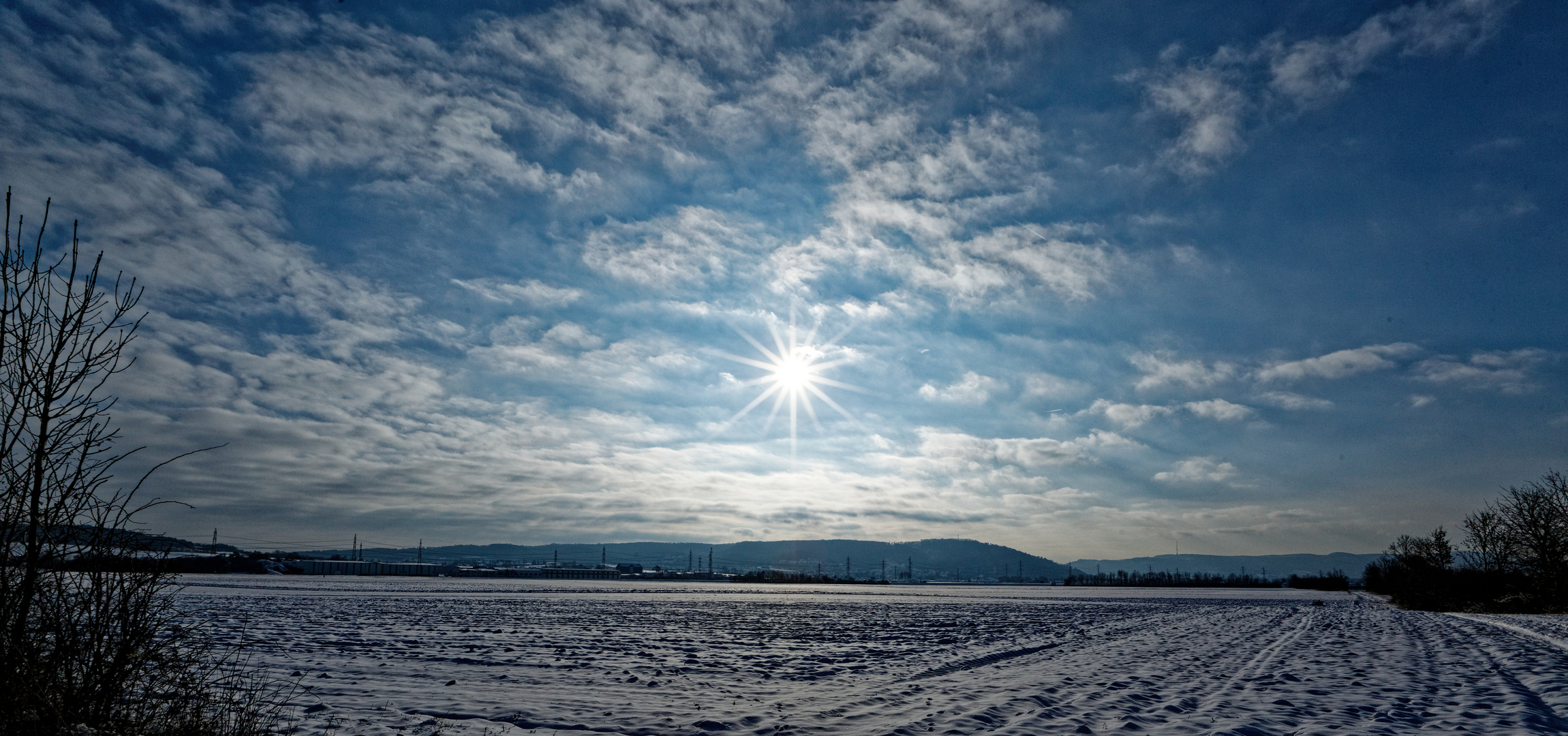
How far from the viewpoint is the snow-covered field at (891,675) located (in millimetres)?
11609

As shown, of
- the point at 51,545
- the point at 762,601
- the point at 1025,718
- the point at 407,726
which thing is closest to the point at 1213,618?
the point at 762,601

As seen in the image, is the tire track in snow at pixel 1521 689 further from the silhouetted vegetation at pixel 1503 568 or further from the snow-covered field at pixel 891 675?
the silhouetted vegetation at pixel 1503 568

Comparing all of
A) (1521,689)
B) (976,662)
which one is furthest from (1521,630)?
(976,662)

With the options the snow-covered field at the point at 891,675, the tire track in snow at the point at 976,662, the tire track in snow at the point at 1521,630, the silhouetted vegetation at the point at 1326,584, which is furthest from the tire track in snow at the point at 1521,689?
the silhouetted vegetation at the point at 1326,584

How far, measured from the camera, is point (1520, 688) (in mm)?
14148

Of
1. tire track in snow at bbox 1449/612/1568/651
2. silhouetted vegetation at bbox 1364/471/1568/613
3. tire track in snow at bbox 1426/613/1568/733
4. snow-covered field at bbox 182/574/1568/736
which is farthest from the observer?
silhouetted vegetation at bbox 1364/471/1568/613

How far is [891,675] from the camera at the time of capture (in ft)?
55.6

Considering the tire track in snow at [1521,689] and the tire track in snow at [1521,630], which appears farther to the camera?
the tire track in snow at [1521,630]

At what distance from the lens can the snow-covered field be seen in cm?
1161

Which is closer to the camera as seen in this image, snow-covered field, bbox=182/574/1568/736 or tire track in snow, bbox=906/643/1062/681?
snow-covered field, bbox=182/574/1568/736

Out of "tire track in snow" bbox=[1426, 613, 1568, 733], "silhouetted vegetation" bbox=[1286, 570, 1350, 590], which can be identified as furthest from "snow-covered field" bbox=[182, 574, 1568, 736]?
"silhouetted vegetation" bbox=[1286, 570, 1350, 590]

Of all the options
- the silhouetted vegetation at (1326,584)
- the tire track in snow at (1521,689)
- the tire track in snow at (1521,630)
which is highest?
the tire track in snow at (1521,689)

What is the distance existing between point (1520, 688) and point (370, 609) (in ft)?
138

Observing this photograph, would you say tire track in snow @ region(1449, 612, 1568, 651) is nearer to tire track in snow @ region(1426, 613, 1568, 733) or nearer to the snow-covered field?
the snow-covered field
